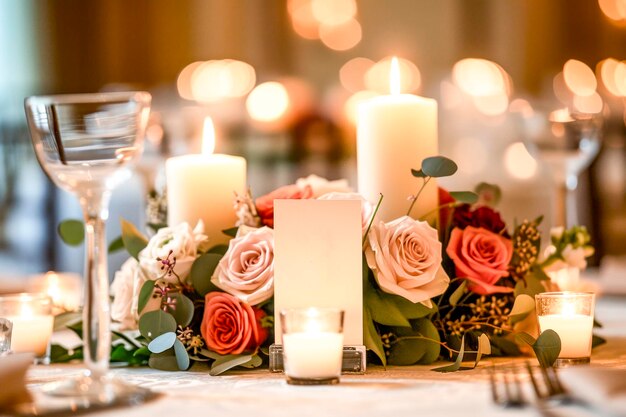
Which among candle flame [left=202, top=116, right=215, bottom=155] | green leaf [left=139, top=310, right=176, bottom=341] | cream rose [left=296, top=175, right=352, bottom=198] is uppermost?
candle flame [left=202, top=116, right=215, bottom=155]

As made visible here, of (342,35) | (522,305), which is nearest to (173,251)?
(522,305)

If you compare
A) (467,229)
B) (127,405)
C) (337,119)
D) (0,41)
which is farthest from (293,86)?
(127,405)

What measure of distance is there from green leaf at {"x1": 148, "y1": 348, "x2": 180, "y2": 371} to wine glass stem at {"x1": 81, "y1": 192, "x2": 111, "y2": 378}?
200mm

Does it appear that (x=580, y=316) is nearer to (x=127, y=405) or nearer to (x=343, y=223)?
(x=343, y=223)

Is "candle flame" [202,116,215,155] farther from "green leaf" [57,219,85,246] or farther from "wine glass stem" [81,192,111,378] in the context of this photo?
"wine glass stem" [81,192,111,378]

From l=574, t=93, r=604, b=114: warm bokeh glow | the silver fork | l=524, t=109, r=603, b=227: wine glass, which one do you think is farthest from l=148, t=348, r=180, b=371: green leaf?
l=574, t=93, r=604, b=114: warm bokeh glow

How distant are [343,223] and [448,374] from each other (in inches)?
6.9

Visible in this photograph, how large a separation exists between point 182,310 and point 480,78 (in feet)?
11.0

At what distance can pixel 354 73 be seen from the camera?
13.9ft

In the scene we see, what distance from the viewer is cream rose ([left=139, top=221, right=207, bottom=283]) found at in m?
0.92

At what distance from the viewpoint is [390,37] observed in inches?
165

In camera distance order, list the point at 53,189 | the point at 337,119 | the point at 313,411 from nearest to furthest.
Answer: the point at 313,411 < the point at 53,189 < the point at 337,119

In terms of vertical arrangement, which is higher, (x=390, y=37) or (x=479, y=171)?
(x=390, y=37)

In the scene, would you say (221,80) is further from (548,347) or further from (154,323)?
(548,347)
